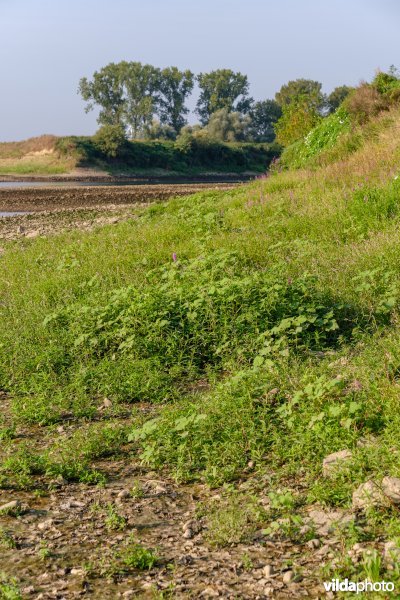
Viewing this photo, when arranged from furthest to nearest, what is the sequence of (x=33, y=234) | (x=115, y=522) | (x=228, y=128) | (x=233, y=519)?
(x=228, y=128) → (x=33, y=234) → (x=115, y=522) → (x=233, y=519)

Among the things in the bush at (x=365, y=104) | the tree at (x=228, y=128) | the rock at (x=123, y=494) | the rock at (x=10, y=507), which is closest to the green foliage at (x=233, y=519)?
the rock at (x=123, y=494)

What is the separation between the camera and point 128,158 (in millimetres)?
65125

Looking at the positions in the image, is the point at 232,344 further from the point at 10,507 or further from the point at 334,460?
the point at 10,507

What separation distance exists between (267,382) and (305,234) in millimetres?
6067

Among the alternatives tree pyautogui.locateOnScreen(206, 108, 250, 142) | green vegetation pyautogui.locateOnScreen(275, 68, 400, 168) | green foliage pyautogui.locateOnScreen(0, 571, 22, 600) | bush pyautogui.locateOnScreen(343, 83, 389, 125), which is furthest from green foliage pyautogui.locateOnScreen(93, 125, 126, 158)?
green foliage pyautogui.locateOnScreen(0, 571, 22, 600)

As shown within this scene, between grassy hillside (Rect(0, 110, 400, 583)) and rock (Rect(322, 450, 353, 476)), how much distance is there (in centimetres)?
4

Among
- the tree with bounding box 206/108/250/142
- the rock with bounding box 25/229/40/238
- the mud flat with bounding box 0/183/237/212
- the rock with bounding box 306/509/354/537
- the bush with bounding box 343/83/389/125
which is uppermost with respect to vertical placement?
the tree with bounding box 206/108/250/142

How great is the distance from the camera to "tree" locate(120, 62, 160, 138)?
88312 mm

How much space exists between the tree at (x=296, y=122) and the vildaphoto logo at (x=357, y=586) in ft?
93.0

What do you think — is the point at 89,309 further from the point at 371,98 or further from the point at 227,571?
the point at 371,98

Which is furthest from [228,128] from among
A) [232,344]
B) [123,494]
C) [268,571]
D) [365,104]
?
[268,571]

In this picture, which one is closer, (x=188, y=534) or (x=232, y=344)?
(x=188, y=534)

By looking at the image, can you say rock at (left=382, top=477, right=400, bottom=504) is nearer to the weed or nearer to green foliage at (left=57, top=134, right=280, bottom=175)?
the weed

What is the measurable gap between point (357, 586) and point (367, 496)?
2.32 ft
